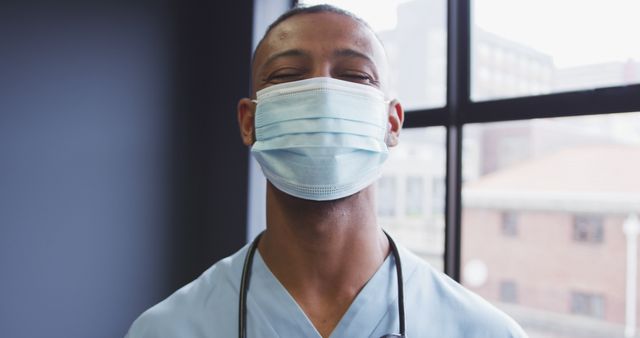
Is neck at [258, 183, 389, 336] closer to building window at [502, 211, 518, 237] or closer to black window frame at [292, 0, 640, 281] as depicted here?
black window frame at [292, 0, 640, 281]

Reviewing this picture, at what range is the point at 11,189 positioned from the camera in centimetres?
135

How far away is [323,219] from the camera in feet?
2.61

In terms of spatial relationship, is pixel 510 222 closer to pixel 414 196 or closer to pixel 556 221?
pixel 556 221

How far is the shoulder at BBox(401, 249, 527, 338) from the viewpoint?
0.78 metres

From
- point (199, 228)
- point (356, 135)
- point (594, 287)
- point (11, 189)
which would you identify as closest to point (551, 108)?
point (594, 287)

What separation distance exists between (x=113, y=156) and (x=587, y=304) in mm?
1522

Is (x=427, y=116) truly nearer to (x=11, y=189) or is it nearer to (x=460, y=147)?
(x=460, y=147)

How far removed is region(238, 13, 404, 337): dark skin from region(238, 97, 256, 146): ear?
59 mm

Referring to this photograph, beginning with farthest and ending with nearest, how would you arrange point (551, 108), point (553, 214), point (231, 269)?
point (553, 214), point (551, 108), point (231, 269)

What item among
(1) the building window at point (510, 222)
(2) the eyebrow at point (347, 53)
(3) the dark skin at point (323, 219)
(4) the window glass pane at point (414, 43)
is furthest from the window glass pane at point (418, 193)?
(2) the eyebrow at point (347, 53)

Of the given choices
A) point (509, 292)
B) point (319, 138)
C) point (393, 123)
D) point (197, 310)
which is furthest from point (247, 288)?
point (509, 292)

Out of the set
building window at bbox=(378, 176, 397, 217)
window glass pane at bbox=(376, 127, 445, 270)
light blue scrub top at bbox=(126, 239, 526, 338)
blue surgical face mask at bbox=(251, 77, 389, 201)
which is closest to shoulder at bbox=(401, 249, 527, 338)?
light blue scrub top at bbox=(126, 239, 526, 338)

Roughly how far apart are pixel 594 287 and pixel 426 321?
73cm

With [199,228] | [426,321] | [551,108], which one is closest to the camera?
[426,321]
